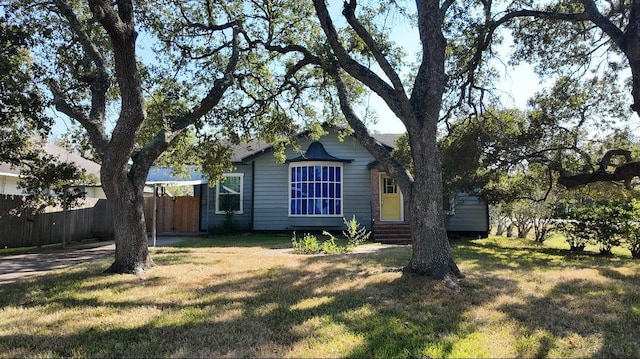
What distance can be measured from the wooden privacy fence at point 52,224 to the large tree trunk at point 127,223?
22.9 feet

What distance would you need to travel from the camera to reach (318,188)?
17.9 meters

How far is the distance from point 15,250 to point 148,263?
787 centimetres

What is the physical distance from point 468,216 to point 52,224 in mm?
16564

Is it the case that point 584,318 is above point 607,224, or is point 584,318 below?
below

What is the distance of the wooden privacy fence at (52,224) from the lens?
41.9 ft

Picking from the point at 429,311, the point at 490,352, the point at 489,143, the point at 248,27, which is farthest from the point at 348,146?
the point at 490,352

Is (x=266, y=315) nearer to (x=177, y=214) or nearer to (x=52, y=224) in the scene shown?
(x=52, y=224)

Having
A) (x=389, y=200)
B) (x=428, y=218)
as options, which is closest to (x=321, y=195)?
(x=389, y=200)

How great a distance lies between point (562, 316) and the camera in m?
4.99

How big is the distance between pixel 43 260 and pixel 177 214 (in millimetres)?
9429

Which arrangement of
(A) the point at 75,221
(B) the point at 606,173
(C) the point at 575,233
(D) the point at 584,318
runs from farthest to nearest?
(A) the point at 75,221, (C) the point at 575,233, (B) the point at 606,173, (D) the point at 584,318

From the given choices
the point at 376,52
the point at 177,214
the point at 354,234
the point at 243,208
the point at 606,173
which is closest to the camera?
the point at 376,52

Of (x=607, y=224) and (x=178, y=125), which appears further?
(x=607, y=224)

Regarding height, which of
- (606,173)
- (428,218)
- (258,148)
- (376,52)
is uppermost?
(258,148)
